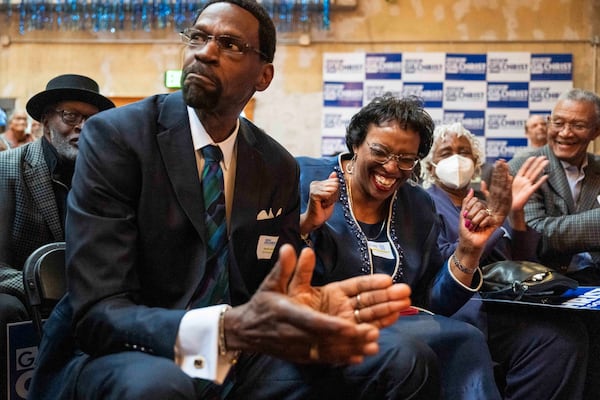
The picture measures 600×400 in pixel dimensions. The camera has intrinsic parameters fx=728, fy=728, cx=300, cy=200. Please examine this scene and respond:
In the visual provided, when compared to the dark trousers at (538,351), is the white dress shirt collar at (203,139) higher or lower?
higher

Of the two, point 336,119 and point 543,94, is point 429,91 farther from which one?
point 543,94

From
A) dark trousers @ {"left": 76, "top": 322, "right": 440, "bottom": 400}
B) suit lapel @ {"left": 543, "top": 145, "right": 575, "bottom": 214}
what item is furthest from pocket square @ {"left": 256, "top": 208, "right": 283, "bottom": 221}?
suit lapel @ {"left": 543, "top": 145, "right": 575, "bottom": 214}

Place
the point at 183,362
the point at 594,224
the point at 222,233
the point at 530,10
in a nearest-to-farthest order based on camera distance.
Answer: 1. the point at 183,362
2. the point at 222,233
3. the point at 594,224
4. the point at 530,10

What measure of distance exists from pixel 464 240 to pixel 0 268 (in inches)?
70.5

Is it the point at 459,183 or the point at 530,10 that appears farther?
the point at 530,10

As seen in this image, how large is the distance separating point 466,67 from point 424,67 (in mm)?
502

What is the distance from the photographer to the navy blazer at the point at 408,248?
268 centimetres

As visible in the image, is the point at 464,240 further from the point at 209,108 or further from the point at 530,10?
the point at 530,10

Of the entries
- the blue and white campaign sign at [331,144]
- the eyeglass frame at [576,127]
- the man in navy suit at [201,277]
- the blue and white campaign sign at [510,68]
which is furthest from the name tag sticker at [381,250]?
the blue and white campaign sign at [510,68]

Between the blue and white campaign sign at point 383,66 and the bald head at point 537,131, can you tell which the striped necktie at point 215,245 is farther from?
the blue and white campaign sign at point 383,66

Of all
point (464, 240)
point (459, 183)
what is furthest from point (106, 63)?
point (464, 240)

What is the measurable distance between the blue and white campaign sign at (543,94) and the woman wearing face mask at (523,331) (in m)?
5.49

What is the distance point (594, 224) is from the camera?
11.2 feet

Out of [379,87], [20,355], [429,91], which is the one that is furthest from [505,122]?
[20,355]
